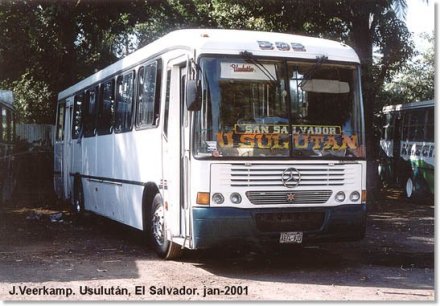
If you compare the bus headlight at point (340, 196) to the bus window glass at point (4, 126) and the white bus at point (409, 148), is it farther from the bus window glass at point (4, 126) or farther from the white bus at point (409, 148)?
the white bus at point (409, 148)

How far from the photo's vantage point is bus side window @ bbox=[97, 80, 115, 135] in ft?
39.6

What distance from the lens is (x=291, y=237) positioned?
26.6ft

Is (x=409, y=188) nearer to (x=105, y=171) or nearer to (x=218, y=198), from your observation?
(x=105, y=171)

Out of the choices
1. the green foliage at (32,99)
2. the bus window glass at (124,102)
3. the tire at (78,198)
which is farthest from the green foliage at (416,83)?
the bus window glass at (124,102)

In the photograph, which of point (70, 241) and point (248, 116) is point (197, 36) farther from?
point (70, 241)

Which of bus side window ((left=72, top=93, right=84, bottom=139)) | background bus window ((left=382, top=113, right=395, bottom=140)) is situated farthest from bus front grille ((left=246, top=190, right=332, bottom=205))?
background bus window ((left=382, top=113, right=395, bottom=140))

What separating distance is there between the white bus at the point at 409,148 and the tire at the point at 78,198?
977 centimetres

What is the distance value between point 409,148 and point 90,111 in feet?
36.5

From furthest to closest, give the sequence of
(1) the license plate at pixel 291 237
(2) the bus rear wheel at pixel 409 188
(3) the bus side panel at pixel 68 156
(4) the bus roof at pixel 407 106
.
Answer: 1. (2) the bus rear wheel at pixel 409 188
2. (4) the bus roof at pixel 407 106
3. (3) the bus side panel at pixel 68 156
4. (1) the license plate at pixel 291 237

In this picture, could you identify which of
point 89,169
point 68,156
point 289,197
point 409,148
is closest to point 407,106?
point 409,148

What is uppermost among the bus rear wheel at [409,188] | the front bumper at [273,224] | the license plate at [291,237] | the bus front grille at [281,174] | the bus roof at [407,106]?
the bus roof at [407,106]

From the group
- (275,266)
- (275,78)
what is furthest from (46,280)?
(275,78)

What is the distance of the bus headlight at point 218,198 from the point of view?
784 centimetres

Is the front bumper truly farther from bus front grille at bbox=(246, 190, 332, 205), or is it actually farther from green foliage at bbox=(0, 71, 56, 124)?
green foliage at bbox=(0, 71, 56, 124)
